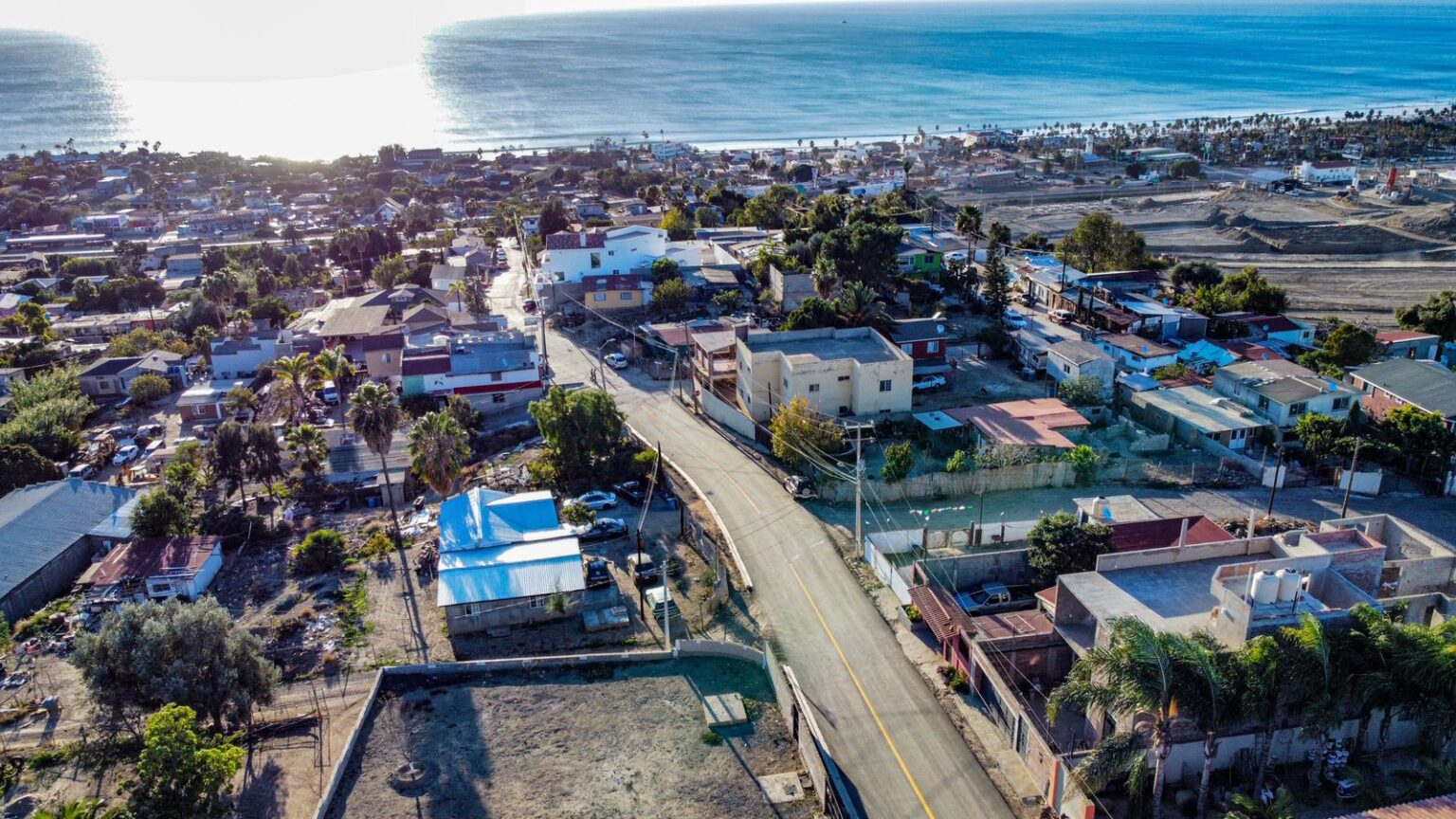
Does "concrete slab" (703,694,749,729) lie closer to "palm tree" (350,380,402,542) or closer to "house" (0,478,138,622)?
"palm tree" (350,380,402,542)

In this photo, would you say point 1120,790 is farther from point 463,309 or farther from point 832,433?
point 463,309

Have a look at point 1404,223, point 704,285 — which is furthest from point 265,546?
point 1404,223

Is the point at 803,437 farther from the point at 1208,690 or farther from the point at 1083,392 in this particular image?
the point at 1208,690

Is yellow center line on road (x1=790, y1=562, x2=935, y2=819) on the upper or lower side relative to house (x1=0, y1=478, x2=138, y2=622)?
lower

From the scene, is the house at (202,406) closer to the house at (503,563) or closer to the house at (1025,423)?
the house at (503,563)

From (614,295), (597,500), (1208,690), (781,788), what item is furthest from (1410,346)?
(781,788)

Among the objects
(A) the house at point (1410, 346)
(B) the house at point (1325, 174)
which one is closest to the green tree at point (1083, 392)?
(A) the house at point (1410, 346)

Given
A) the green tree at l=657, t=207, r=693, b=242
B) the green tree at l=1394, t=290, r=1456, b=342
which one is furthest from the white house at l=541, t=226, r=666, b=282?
the green tree at l=1394, t=290, r=1456, b=342

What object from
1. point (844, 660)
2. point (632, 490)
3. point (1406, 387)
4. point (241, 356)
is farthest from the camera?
point (241, 356)
